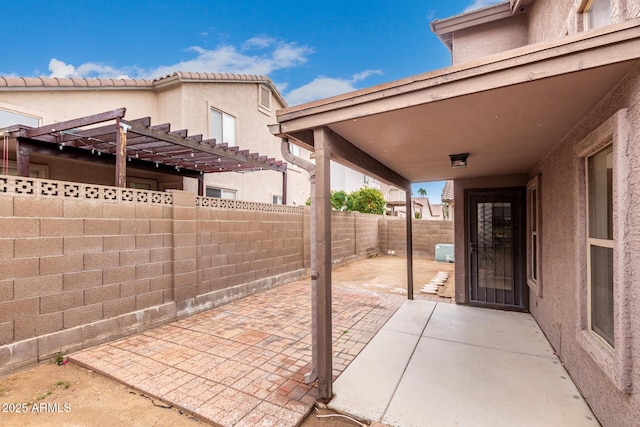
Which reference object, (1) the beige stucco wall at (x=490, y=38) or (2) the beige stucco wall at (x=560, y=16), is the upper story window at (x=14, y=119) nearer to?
(2) the beige stucco wall at (x=560, y=16)

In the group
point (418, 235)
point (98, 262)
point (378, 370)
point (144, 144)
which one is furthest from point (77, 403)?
point (418, 235)

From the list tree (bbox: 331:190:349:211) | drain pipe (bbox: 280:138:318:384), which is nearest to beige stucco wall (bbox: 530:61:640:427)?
drain pipe (bbox: 280:138:318:384)

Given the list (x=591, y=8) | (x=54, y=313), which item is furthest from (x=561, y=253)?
(x=54, y=313)

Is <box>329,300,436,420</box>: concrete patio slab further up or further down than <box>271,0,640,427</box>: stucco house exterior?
further down

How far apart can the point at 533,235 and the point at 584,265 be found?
261cm

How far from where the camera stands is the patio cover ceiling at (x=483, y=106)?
1846 millimetres

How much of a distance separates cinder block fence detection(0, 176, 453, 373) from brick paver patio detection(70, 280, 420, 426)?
0.34 metres

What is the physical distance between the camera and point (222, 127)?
9734 millimetres

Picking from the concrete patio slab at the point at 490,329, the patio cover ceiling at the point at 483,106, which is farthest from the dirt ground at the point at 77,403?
the patio cover ceiling at the point at 483,106

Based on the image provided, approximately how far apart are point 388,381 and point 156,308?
143 inches

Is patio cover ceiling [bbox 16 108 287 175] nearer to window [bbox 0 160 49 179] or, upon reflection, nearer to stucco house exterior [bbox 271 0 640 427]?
window [bbox 0 160 49 179]

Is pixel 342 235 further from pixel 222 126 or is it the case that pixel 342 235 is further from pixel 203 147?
pixel 203 147

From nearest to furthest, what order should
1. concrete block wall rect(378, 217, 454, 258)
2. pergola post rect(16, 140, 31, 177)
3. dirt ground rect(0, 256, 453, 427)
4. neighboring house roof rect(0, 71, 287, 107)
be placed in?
dirt ground rect(0, 256, 453, 427)
pergola post rect(16, 140, 31, 177)
neighboring house roof rect(0, 71, 287, 107)
concrete block wall rect(378, 217, 454, 258)

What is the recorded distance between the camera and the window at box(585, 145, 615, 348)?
7.92 feet
